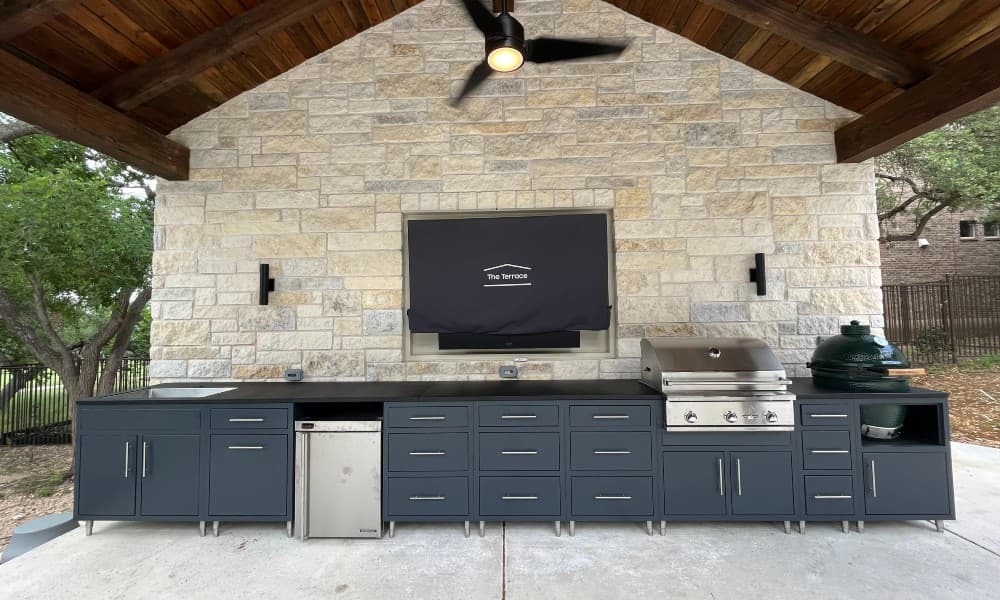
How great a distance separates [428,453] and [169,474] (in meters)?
1.62

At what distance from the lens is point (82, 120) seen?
8.48 ft

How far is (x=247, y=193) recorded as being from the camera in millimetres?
3408

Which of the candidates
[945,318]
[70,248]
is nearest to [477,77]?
[70,248]

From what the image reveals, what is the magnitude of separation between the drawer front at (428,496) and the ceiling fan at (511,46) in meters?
2.37

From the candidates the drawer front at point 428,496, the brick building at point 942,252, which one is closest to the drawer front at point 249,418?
the drawer front at point 428,496

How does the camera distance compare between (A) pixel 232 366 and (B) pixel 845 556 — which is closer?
(B) pixel 845 556

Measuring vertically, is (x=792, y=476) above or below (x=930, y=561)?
above

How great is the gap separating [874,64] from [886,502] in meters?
2.72

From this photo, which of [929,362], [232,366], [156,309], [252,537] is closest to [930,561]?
[252,537]

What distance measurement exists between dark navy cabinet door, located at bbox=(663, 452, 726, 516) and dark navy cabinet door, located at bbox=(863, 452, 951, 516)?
0.88 m

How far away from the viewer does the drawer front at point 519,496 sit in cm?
260

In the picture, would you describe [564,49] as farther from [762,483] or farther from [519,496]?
[762,483]

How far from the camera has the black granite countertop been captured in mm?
2609

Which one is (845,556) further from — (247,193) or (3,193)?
(3,193)
